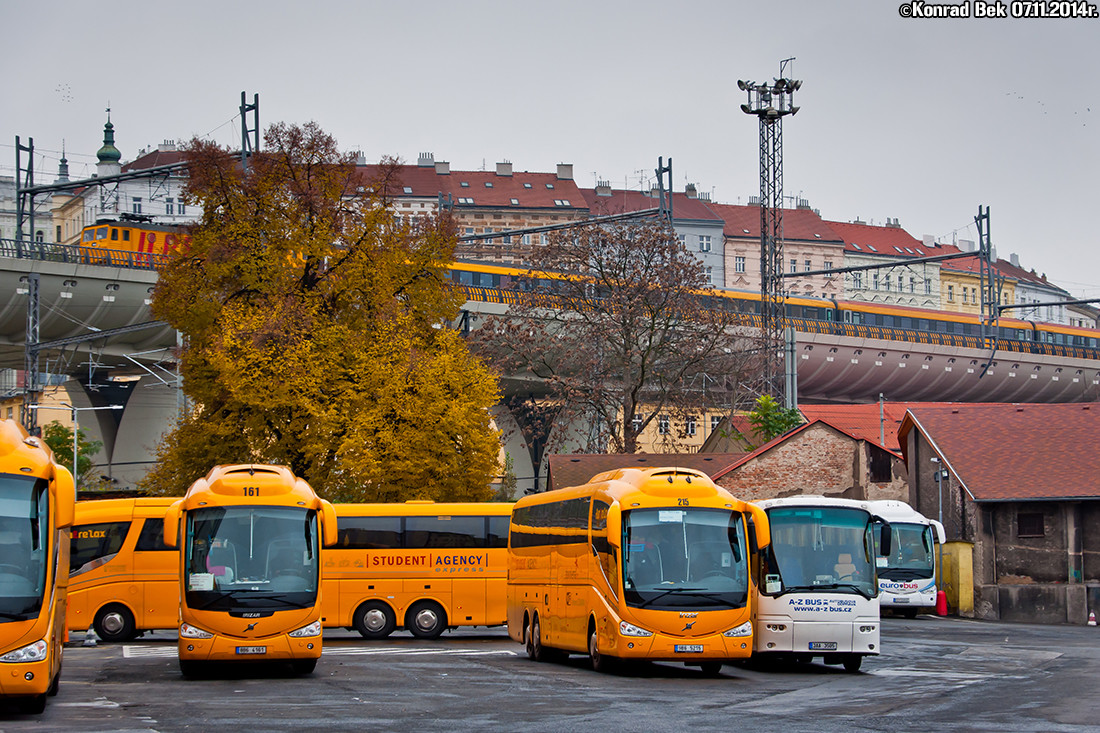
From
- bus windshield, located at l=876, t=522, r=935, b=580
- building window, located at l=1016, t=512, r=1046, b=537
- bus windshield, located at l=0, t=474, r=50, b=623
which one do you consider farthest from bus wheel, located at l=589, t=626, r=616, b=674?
building window, located at l=1016, t=512, r=1046, b=537

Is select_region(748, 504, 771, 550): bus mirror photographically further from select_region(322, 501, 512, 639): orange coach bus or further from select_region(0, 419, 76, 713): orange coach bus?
select_region(322, 501, 512, 639): orange coach bus

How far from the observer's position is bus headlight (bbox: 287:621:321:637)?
19.2 meters

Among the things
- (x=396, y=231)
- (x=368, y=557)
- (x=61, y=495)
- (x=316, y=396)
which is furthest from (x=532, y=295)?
(x=61, y=495)

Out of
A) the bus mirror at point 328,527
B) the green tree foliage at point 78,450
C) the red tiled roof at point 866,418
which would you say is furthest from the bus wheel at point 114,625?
the green tree foliage at point 78,450

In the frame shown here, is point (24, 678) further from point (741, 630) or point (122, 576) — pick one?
point (122, 576)

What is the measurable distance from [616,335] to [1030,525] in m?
16.6

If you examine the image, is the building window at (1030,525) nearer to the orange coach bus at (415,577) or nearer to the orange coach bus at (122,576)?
the orange coach bus at (415,577)

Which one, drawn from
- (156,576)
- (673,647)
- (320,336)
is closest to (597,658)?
(673,647)

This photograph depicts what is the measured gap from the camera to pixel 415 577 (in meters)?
29.9

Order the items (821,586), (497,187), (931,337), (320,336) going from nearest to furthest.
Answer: (821,586) < (320,336) < (931,337) < (497,187)

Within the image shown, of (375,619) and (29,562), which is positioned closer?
(29,562)

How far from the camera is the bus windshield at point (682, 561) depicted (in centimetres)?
1902

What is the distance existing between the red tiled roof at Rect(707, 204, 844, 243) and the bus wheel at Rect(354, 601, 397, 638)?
341 ft

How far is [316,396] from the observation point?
37.1 meters
